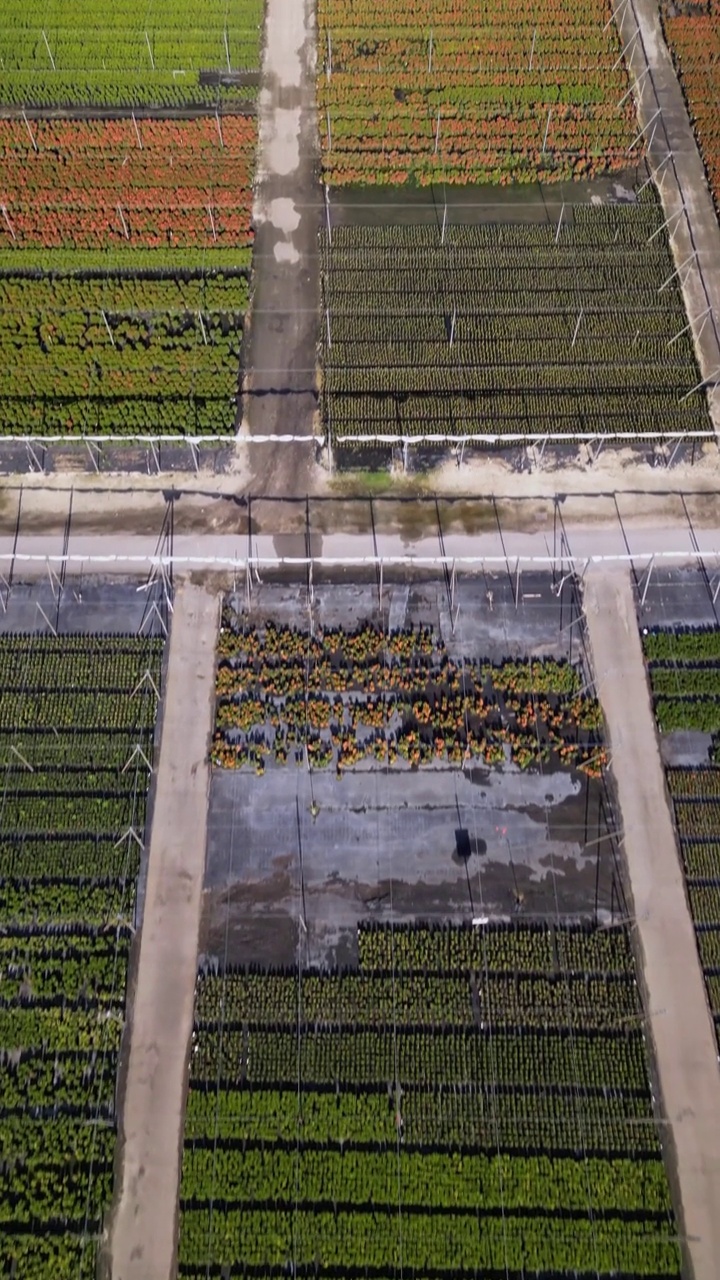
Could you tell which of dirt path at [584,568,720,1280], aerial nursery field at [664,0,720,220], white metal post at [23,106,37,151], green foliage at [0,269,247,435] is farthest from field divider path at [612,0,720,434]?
white metal post at [23,106,37,151]

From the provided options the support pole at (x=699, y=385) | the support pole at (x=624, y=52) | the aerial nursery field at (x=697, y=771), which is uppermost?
the support pole at (x=624, y=52)

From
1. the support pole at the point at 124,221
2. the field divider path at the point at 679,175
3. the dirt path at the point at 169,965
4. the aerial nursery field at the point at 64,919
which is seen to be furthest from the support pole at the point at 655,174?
the aerial nursery field at the point at 64,919

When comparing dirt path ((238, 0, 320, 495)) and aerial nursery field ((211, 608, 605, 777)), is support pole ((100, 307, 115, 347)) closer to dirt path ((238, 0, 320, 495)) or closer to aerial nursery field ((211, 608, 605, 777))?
dirt path ((238, 0, 320, 495))

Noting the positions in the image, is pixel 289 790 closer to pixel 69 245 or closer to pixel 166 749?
pixel 166 749

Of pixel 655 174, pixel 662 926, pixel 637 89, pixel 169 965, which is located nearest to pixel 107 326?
pixel 169 965

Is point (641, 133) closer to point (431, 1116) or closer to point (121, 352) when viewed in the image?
point (121, 352)

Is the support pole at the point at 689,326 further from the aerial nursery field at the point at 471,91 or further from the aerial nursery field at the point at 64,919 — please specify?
the aerial nursery field at the point at 64,919
